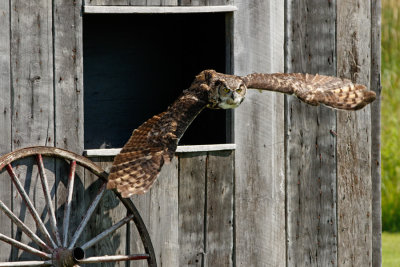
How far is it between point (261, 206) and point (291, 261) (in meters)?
0.43

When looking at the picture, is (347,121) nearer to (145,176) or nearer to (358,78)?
(358,78)

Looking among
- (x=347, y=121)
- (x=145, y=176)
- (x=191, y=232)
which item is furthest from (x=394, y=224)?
(x=145, y=176)

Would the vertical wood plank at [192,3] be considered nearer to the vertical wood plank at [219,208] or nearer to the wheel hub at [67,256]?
the vertical wood plank at [219,208]

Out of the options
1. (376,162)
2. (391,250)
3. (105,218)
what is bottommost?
(391,250)

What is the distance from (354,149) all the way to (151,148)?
1.59 m

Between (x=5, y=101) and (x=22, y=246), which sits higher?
(x=5, y=101)

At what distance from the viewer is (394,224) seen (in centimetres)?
982

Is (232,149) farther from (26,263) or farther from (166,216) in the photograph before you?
(26,263)

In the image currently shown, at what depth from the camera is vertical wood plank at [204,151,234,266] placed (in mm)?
5113

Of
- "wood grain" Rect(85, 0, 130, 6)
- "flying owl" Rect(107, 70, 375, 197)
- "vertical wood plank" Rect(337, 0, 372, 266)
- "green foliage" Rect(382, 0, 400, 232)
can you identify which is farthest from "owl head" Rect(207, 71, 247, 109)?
"green foliage" Rect(382, 0, 400, 232)

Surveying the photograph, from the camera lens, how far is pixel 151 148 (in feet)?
15.1

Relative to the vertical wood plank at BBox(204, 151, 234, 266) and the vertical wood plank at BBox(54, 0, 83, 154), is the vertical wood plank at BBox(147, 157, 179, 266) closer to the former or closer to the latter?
the vertical wood plank at BBox(204, 151, 234, 266)

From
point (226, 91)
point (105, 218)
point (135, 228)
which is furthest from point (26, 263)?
point (226, 91)

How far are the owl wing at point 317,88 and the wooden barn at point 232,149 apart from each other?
181 mm
